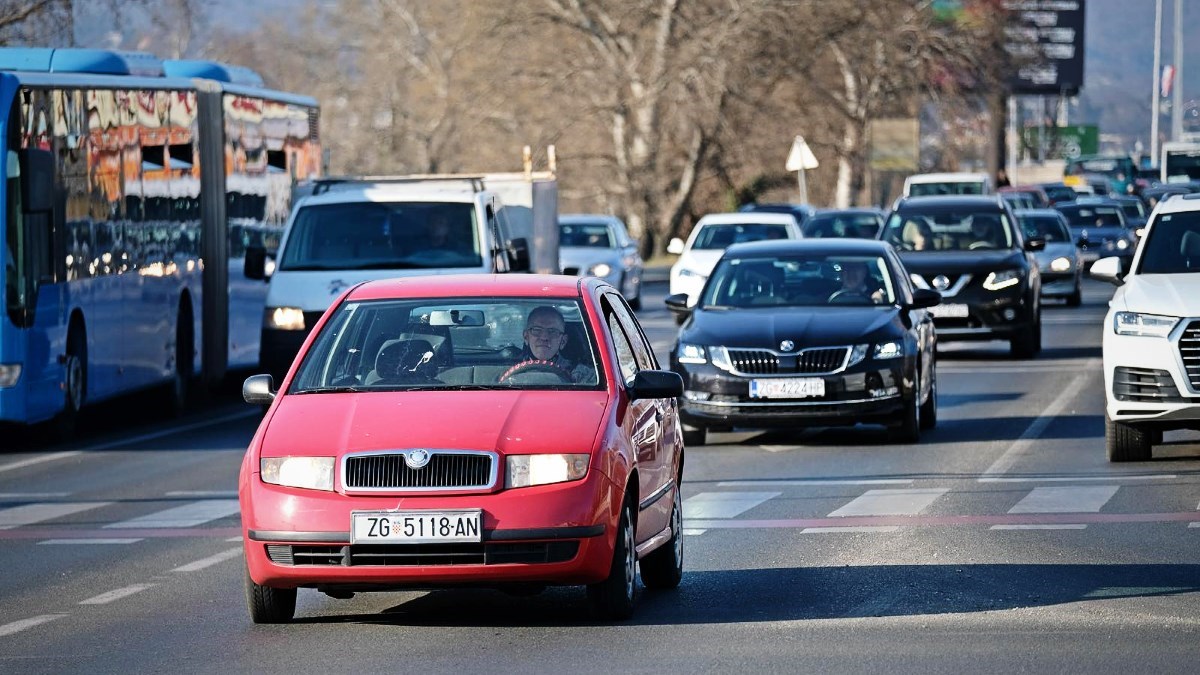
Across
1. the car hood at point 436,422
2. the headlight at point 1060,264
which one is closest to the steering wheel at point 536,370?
the car hood at point 436,422

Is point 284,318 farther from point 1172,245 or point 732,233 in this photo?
point 732,233

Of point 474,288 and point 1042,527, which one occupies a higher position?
point 474,288

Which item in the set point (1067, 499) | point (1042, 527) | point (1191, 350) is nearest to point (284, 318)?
point (1191, 350)

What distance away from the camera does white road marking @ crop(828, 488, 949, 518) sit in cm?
1372

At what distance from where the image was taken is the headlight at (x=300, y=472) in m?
9.04

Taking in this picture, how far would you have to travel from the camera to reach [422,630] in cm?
940

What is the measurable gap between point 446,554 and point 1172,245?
902 cm

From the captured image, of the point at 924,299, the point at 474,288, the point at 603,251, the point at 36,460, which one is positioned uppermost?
the point at 474,288

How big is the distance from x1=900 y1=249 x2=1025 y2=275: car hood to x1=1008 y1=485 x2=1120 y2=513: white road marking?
1249 cm

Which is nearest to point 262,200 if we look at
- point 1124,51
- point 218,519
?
point 218,519

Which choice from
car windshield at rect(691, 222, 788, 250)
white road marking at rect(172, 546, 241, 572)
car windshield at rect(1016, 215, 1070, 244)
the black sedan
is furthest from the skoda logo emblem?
car windshield at rect(1016, 215, 1070, 244)

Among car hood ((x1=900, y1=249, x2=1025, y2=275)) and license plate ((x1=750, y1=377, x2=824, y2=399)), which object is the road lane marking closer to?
license plate ((x1=750, y1=377, x2=824, y2=399))

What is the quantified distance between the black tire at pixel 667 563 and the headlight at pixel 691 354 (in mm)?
7088

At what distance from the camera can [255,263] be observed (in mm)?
22000
